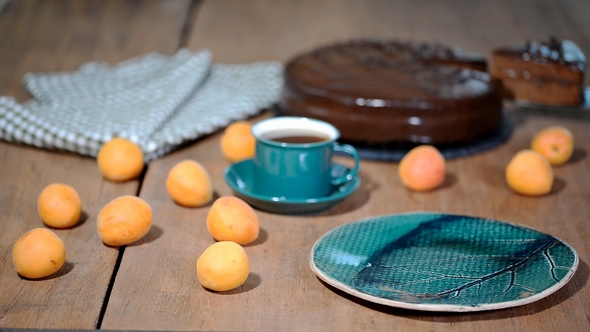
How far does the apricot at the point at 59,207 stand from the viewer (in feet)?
4.06

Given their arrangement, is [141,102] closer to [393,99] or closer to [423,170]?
[393,99]

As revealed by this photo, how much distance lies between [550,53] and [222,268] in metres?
1.42

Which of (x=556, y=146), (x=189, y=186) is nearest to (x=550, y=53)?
(x=556, y=146)

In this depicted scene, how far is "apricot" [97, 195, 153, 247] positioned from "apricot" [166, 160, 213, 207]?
153 millimetres

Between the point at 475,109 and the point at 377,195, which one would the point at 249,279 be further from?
the point at 475,109

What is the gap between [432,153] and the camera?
1.47 m

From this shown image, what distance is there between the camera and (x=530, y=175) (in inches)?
56.4

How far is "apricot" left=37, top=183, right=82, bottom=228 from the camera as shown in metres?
1.24

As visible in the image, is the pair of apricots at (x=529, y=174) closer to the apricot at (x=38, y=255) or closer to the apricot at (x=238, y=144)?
the apricot at (x=238, y=144)

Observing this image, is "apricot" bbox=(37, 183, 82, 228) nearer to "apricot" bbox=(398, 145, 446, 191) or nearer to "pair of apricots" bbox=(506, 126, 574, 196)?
"apricot" bbox=(398, 145, 446, 191)

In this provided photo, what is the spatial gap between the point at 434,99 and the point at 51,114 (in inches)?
38.5

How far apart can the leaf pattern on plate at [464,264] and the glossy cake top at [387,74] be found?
0.47 meters

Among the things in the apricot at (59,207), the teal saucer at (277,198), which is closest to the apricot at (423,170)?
the teal saucer at (277,198)

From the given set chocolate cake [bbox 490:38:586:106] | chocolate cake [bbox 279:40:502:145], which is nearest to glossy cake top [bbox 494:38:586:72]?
chocolate cake [bbox 490:38:586:106]
